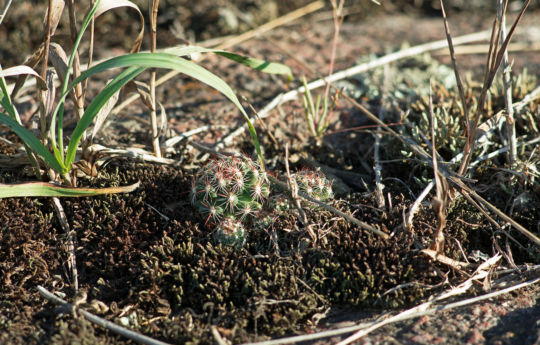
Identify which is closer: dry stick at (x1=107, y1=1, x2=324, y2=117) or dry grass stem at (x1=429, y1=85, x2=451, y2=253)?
dry grass stem at (x1=429, y1=85, x2=451, y2=253)

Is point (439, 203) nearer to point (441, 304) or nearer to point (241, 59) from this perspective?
Result: point (441, 304)

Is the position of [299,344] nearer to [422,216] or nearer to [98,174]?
[422,216]

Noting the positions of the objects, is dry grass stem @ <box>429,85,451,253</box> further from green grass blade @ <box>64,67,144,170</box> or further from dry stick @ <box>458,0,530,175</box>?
green grass blade @ <box>64,67,144,170</box>

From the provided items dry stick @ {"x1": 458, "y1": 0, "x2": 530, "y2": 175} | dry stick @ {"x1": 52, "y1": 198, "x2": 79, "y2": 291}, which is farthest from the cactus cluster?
dry stick @ {"x1": 458, "y1": 0, "x2": 530, "y2": 175}

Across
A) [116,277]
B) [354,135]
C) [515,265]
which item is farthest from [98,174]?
[515,265]

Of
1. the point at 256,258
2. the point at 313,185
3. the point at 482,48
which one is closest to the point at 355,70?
the point at 482,48
